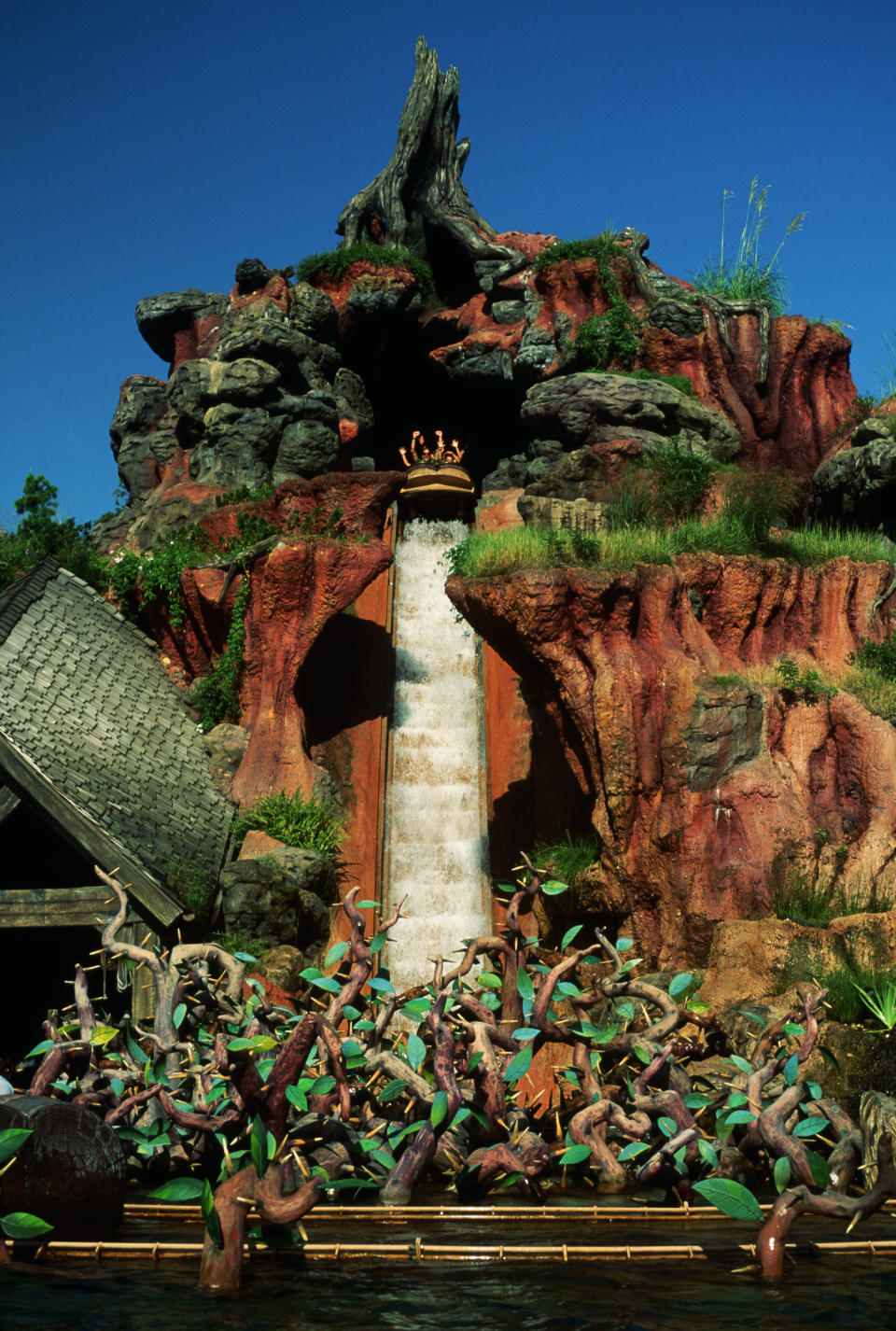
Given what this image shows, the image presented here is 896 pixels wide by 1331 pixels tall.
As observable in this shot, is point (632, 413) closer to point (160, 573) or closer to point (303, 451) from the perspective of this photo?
point (303, 451)

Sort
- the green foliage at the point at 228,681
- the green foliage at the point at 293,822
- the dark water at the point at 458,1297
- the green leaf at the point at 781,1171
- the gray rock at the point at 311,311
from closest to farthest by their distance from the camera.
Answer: the dark water at the point at 458,1297 → the green leaf at the point at 781,1171 → the green foliage at the point at 293,822 → the green foliage at the point at 228,681 → the gray rock at the point at 311,311

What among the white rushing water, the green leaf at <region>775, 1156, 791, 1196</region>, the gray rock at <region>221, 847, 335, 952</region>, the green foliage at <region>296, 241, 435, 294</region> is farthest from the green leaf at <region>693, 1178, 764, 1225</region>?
the green foliage at <region>296, 241, 435, 294</region>

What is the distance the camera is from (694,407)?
829 inches

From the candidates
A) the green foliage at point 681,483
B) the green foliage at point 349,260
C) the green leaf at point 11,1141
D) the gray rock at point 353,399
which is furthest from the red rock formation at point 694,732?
the green foliage at point 349,260

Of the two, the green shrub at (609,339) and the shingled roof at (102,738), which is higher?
the green shrub at (609,339)

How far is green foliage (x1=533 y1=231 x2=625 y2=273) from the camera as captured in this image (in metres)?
24.8

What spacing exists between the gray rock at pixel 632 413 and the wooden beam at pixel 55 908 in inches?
502

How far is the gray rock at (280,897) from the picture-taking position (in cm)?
1395

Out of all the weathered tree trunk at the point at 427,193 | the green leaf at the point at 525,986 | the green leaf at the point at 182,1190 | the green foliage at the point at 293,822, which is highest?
the weathered tree trunk at the point at 427,193

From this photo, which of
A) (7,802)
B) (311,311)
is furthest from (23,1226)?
(311,311)

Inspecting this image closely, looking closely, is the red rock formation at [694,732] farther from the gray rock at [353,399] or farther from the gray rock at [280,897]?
the gray rock at [353,399]

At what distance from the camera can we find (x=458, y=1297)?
574 cm

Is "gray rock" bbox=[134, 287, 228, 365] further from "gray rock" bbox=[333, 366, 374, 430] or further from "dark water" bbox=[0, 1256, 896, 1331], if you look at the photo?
"dark water" bbox=[0, 1256, 896, 1331]

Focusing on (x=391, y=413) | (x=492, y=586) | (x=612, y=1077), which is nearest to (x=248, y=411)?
(x=391, y=413)
